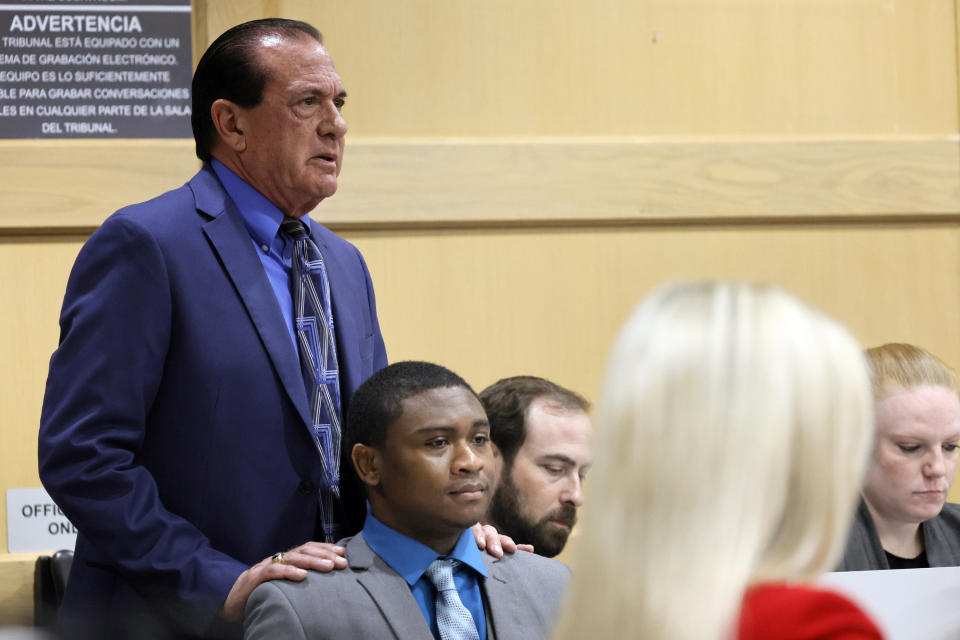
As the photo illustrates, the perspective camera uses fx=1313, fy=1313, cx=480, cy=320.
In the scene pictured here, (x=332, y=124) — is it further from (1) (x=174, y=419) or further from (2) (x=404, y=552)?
(2) (x=404, y=552)

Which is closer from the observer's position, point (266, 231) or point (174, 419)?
point (174, 419)

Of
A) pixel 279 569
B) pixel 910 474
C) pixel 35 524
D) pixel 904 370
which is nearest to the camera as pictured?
pixel 279 569

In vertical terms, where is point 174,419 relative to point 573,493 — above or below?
above

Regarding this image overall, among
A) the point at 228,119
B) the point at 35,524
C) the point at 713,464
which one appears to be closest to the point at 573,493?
the point at 228,119

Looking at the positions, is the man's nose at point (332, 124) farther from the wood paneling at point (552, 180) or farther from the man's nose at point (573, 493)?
the man's nose at point (573, 493)

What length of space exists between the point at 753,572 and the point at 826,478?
98 millimetres

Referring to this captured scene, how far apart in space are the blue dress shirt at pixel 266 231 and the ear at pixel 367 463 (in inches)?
9.4

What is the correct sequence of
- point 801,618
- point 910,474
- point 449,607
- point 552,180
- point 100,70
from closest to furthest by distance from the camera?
point 801,618
point 449,607
point 910,474
point 100,70
point 552,180

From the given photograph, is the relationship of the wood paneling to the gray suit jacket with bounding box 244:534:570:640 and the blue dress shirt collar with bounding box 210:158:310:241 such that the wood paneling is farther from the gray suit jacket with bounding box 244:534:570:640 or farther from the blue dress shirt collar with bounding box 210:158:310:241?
the gray suit jacket with bounding box 244:534:570:640

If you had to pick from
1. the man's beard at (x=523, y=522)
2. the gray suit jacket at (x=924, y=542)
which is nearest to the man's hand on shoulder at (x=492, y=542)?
the man's beard at (x=523, y=522)

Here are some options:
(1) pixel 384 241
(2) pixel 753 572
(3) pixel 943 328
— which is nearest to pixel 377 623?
(2) pixel 753 572

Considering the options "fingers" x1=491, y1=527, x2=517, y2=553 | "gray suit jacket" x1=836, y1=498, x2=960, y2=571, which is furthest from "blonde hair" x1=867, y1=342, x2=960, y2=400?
"fingers" x1=491, y1=527, x2=517, y2=553

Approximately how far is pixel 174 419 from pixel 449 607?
1.73 feet

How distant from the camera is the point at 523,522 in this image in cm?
276
